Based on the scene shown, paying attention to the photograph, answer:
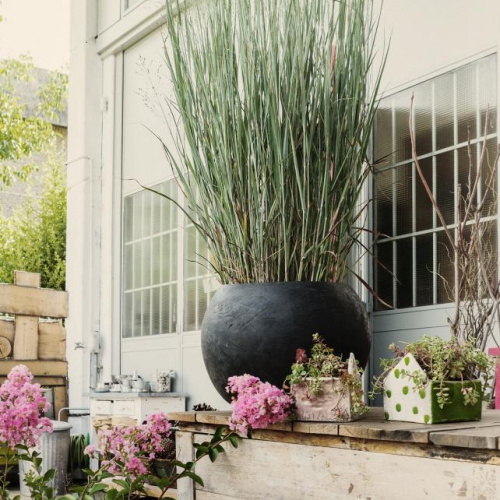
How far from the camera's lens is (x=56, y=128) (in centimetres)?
1271


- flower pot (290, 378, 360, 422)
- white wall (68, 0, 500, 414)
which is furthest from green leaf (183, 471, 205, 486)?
white wall (68, 0, 500, 414)

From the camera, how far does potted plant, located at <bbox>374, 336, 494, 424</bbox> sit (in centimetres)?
200

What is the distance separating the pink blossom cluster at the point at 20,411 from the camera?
6.89ft

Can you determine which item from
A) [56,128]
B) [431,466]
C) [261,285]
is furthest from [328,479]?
[56,128]

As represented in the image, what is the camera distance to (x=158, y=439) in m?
2.54

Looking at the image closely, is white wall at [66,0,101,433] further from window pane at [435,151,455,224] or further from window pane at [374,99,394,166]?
window pane at [435,151,455,224]

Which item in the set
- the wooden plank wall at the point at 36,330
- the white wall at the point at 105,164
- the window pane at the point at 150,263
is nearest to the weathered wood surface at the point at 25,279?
the wooden plank wall at the point at 36,330

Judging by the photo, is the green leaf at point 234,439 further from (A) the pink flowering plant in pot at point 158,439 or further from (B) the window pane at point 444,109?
(B) the window pane at point 444,109

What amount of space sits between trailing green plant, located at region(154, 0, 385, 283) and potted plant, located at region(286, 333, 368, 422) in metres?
0.40

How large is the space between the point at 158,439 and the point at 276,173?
896 mm

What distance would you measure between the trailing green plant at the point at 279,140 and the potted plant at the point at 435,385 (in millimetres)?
523

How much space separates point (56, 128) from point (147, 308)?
27.0 feet

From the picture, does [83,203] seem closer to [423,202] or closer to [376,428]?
[423,202]

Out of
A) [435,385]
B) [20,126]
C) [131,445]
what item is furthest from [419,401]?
[20,126]
